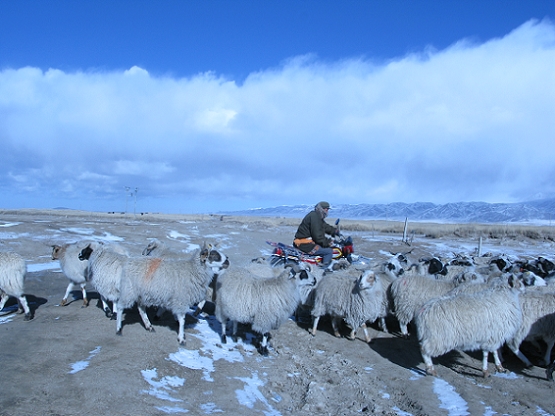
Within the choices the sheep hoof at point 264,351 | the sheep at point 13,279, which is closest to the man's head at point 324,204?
the sheep hoof at point 264,351

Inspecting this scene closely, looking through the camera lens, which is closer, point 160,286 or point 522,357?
point 522,357

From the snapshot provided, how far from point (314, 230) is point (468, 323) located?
513 centimetres

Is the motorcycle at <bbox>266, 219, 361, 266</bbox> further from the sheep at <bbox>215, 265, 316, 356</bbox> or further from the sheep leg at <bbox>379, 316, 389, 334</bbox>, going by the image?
the sheep at <bbox>215, 265, 316, 356</bbox>

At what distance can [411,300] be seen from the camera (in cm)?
896

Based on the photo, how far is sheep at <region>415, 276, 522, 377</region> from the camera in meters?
6.79

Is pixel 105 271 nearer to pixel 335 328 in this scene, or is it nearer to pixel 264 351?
pixel 264 351

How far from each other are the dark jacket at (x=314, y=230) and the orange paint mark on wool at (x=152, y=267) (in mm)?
4214

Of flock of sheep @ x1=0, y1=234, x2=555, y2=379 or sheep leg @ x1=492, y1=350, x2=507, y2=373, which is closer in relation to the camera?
flock of sheep @ x1=0, y1=234, x2=555, y2=379

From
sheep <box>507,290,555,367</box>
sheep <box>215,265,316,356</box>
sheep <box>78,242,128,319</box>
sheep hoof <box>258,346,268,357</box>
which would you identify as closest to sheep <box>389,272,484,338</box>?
sheep <box>507,290,555,367</box>

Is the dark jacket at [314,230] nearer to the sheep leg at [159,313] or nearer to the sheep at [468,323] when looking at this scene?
the sheep leg at [159,313]

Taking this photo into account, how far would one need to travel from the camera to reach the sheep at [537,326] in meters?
7.54

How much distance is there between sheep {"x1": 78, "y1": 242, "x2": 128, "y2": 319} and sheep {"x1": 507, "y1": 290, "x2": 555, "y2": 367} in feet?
25.9

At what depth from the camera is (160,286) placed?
320 inches

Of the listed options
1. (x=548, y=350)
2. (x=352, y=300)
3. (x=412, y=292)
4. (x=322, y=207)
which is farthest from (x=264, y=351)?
(x=548, y=350)
